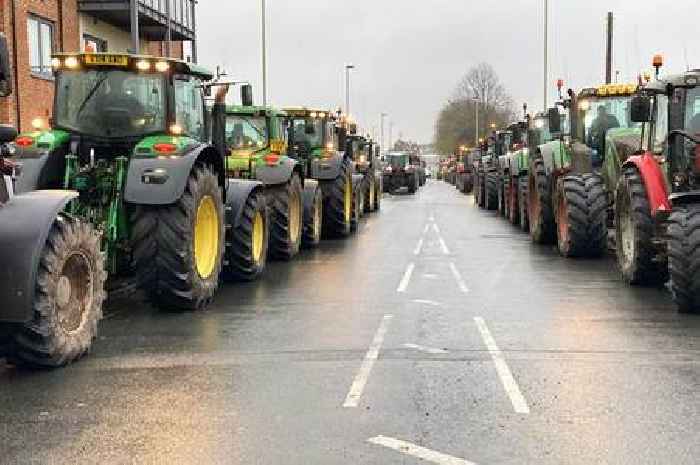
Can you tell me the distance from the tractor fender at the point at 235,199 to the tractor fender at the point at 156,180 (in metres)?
2.28

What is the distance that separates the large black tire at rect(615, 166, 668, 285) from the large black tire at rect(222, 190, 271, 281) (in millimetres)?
4836

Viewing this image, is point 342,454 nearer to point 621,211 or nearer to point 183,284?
point 183,284

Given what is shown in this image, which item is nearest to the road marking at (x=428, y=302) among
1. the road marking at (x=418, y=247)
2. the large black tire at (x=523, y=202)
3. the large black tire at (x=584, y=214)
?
the large black tire at (x=584, y=214)

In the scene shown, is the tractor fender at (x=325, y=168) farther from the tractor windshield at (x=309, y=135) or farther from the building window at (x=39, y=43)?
the building window at (x=39, y=43)

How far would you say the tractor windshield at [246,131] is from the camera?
15336 millimetres

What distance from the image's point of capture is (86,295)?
7367 millimetres

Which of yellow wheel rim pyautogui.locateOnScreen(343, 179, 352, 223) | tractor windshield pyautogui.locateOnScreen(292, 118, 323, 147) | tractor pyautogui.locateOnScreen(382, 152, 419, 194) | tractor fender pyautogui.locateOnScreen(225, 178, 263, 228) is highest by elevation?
tractor windshield pyautogui.locateOnScreen(292, 118, 323, 147)

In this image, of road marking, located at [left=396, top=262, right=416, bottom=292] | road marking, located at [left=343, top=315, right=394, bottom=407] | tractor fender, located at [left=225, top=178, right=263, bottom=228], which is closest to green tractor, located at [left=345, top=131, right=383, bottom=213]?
road marking, located at [left=396, top=262, right=416, bottom=292]

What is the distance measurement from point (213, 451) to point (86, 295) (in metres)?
2.87

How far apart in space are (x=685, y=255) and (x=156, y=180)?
17.4 ft

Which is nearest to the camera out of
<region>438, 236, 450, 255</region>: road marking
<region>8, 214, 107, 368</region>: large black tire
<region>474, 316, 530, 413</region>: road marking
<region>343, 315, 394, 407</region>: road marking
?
<region>474, 316, 530, 413</region>: road marking

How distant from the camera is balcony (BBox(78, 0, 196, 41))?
26.1 m

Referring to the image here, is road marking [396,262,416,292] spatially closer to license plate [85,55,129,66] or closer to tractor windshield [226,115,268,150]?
tractor windshield [226,115,268,150]

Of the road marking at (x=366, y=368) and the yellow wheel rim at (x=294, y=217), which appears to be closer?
A: the road marking at (x=366, y=368)
